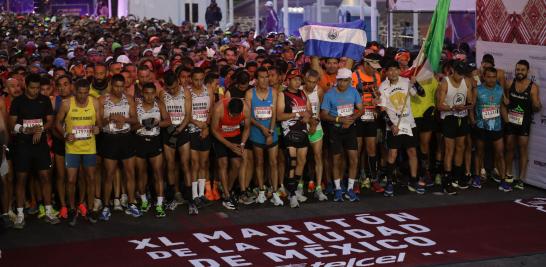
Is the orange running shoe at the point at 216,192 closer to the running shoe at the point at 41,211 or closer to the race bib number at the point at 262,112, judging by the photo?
the race bib number at the point at 262,112

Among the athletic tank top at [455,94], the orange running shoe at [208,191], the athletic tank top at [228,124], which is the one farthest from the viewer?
the athletic tank top at [455,94]

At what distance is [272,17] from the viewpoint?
31328 mm

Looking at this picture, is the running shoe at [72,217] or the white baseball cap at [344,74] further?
the white baseball cap at [344,74]

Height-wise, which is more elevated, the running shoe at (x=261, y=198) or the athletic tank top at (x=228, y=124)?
the athletic tank top at (x=228, y=124)

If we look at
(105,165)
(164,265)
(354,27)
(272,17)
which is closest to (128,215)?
(105,165)

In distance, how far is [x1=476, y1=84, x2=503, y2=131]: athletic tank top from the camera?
12477 millimetres

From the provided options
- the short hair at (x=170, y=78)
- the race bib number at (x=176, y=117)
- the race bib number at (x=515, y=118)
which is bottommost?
the race bib number at (x=515, y=118)

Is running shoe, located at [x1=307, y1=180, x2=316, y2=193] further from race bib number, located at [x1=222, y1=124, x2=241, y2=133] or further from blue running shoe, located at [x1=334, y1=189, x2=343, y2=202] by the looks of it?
race bib number, located at [x1=222, y1=124, x2=241, y2=133]

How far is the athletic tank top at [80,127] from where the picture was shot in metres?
10.7

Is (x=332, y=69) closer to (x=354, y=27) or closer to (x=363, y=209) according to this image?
(x=354, y=27)

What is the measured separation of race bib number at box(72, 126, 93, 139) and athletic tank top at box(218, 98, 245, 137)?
1701 mm

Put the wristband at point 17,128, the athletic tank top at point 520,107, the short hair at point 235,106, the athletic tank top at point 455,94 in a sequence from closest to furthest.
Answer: the wristband at point 17,128, the short hair at point 235,106, the athletic tank top at point 455,94, the athletic tank top at point 520,107

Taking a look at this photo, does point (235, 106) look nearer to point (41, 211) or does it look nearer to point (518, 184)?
point (41, 211)

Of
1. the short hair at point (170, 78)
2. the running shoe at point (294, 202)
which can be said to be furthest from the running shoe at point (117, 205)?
the running shoe at point (294, 202)
